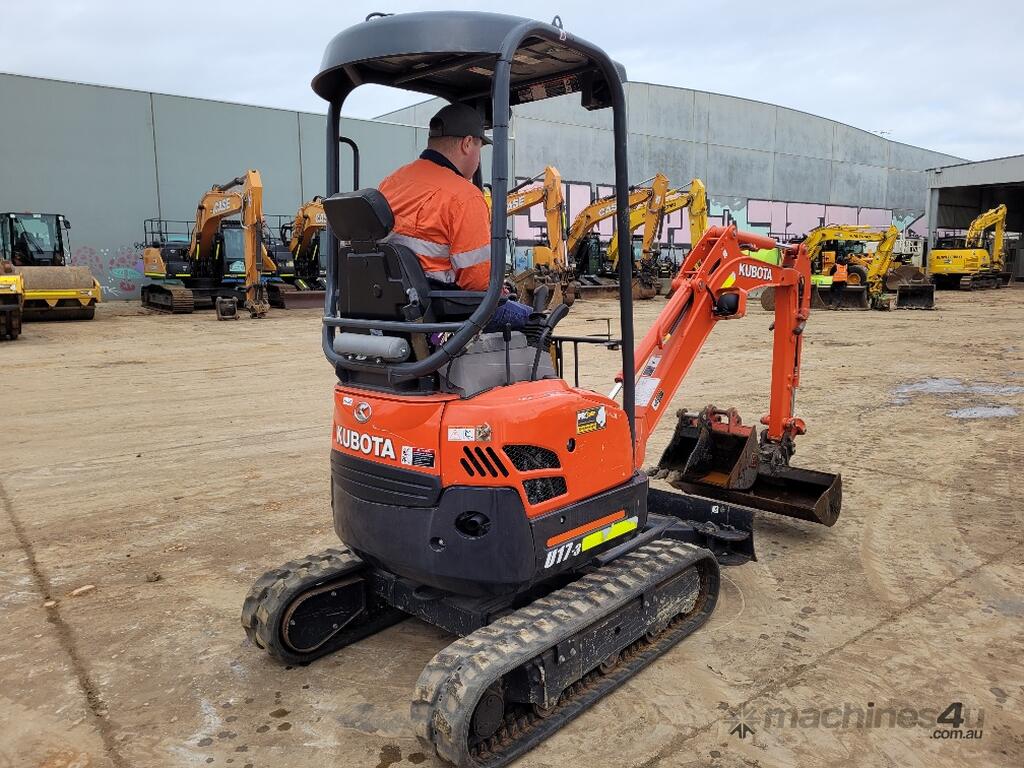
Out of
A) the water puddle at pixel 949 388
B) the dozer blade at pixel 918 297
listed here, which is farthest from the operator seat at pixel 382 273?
the dozer blade at pixel 918 297

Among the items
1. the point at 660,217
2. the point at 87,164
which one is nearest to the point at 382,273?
the point at 660,217

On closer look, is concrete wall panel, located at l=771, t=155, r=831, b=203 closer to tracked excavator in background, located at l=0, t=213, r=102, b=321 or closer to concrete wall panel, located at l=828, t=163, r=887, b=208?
concrete wall panel, located at l=828, t=163, r=887, b=208

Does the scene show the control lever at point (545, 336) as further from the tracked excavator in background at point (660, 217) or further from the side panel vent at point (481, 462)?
the tracked excavator in background at point (660, 217)

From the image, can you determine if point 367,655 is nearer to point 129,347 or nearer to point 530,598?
point 530,598

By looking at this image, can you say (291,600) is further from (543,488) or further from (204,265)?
(204,265)

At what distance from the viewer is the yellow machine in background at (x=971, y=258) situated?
32.7 metres

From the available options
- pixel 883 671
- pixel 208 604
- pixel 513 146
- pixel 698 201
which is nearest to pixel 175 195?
pixel 513 146

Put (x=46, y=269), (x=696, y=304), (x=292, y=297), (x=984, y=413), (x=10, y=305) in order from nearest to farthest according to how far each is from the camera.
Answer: (x=696, y=304), (x=984, y=413), (x=10, y=305), (x=46, y=269), (x=292, y=297)

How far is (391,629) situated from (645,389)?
1974 millimetres

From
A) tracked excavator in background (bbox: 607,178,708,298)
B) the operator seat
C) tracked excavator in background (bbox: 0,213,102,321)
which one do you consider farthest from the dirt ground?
tracked excavator in background (bbox: 607,178,708,298)

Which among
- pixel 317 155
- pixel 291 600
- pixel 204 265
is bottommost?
pixel 291 600

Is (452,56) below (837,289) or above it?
above

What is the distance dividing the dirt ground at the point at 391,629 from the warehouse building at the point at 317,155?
785 inches

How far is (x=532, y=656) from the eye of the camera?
9.42ft
